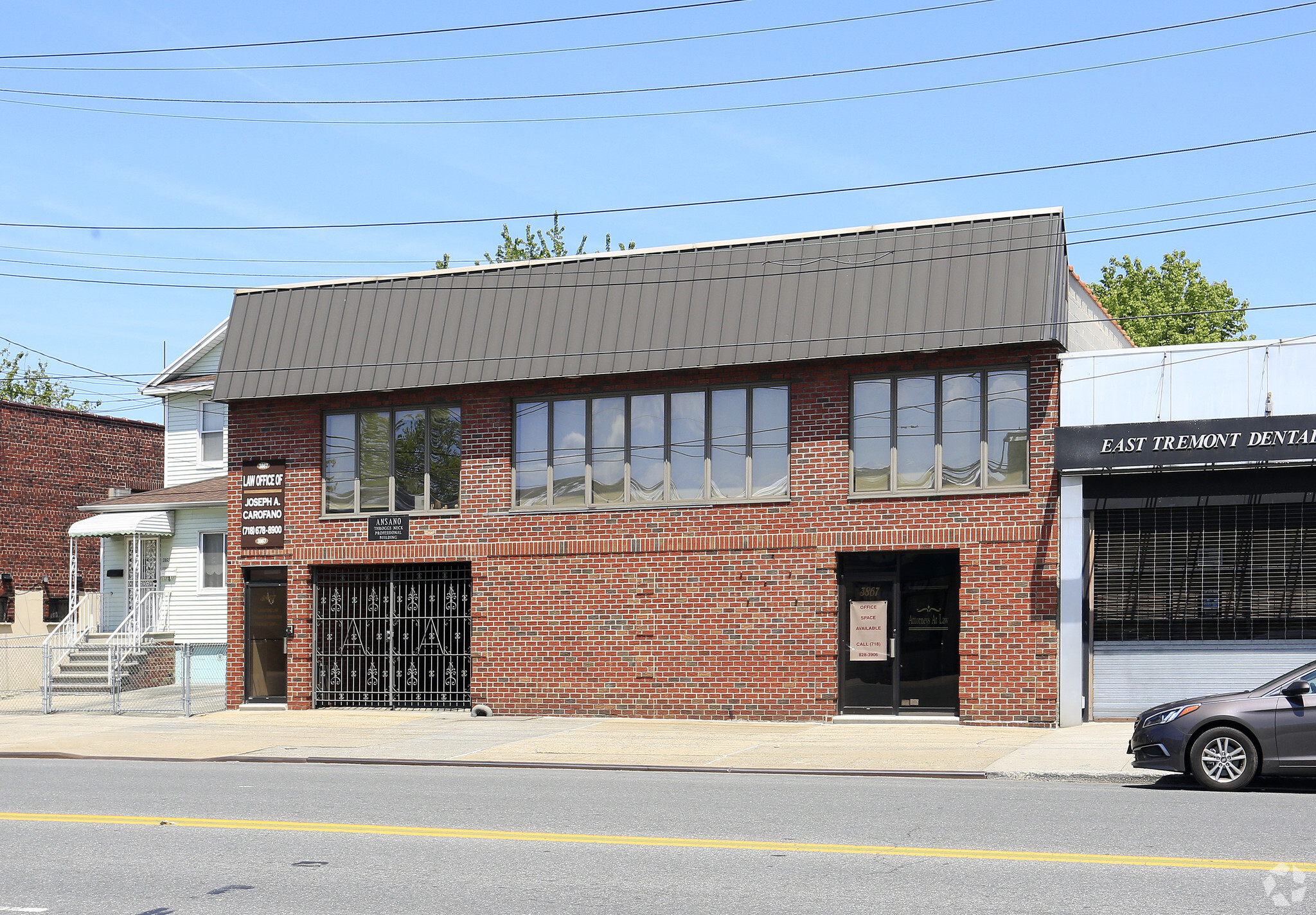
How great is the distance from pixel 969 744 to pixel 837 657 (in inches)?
140

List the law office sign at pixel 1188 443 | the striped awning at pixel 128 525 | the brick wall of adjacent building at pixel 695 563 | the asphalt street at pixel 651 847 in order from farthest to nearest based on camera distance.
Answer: the striped awning at pixel 128 525 < the brick wall of adjacent building at pixel 695 563 < the law office sign at pixel 1188 443 < the asphalt street at pixel 651 847

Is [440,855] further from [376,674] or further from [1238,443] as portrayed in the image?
[376,674]

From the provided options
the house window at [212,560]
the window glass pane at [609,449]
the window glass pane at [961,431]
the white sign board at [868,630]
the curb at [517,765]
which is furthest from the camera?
the house window at [212,560]

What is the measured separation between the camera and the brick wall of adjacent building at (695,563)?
20094mm

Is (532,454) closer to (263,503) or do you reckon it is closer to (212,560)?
(263,503)

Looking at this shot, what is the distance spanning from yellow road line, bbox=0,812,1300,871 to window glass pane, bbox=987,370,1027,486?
11.2 meters

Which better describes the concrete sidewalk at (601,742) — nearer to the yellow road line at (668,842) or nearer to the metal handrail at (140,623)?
the metal handrail at (140,623)

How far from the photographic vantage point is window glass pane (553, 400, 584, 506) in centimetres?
2283

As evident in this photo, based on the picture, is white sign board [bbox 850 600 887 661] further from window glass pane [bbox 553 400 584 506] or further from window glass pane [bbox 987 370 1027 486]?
window glass pane [bbox 553 400 584 506]

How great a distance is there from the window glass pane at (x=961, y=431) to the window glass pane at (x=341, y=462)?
10219 mm

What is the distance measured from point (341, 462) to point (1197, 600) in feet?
46.4

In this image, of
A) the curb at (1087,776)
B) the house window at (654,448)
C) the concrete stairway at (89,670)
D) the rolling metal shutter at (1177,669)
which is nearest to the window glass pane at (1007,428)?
the rolling metal shutter at (1177,669)

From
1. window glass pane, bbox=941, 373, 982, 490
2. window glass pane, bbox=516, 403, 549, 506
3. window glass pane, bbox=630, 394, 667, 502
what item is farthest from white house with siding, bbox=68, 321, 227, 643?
window glass pane, bbox=941, 373, 982, 490

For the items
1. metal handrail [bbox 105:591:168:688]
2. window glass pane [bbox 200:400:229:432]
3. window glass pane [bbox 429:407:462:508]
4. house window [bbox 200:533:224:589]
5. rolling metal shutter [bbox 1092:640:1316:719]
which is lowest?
metal handrail [bbox 105:591:168:688]
